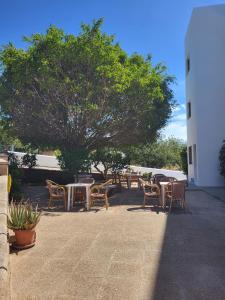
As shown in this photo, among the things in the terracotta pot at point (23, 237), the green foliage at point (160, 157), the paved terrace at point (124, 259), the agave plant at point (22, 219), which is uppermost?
the green foliage at point (160, 157)

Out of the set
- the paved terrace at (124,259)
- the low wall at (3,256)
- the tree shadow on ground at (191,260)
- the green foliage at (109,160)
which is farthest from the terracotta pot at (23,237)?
the green foliage at (109,160)

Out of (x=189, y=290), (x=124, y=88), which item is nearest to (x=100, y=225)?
(x=189, y=290)

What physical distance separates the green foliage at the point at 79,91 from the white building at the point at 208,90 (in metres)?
2.04

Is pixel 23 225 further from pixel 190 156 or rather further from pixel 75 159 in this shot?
pixel 190 156

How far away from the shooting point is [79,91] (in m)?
11.3

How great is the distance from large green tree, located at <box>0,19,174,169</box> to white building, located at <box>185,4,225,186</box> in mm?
2055

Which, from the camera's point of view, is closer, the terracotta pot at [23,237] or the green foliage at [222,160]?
the terracotta pot at [23,237]

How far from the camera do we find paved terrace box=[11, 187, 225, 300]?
3521 millimetres

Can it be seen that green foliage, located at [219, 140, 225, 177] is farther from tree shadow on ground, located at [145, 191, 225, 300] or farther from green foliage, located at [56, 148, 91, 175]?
tree shadow on ground, located at [145, 191, 225, 300]

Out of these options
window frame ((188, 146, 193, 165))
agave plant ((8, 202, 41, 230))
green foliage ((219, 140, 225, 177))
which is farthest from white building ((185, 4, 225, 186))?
agave plant ((8, 202, 41, 230))

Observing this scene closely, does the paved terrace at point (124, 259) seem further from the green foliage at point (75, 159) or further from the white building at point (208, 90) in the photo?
the white building at point (208, 90)

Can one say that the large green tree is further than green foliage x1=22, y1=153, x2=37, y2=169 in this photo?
No

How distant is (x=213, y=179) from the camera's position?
1483 cm

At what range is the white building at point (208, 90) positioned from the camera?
586 inches
